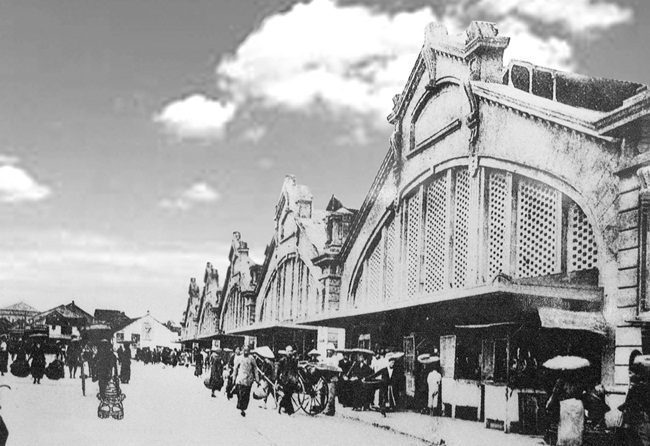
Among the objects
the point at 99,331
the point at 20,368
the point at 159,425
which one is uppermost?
the point at 99,331

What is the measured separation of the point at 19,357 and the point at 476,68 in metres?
17.3

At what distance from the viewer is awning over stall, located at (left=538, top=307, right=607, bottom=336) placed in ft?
42.0

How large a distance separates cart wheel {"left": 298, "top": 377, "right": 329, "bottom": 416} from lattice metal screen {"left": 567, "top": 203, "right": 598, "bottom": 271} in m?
7.11

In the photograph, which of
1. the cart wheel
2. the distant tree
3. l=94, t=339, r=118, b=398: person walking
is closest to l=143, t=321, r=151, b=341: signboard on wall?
the distant tree

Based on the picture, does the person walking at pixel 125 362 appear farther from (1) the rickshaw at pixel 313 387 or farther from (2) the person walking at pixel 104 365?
(2) the person walking at pixel 104 365

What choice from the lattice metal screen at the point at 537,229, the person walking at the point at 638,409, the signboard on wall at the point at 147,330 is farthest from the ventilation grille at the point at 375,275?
the signboard on wall at the point at 147,330

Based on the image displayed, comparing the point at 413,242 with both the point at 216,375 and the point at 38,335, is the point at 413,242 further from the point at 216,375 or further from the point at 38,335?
the point at 38,335

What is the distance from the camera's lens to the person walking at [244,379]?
18766 millimetres

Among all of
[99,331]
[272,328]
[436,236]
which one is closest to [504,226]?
[436,236]

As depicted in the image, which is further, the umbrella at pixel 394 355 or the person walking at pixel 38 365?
the person walking at pixel 38 365

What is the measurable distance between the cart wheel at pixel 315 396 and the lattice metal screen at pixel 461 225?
4377 mm

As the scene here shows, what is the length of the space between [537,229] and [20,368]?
680 inches

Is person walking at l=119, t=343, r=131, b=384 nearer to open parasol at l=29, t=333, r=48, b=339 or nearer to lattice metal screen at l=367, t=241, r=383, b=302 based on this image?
open parasol at l=29, t=333, r=48, b=339

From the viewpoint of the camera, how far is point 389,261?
24.5 metres
